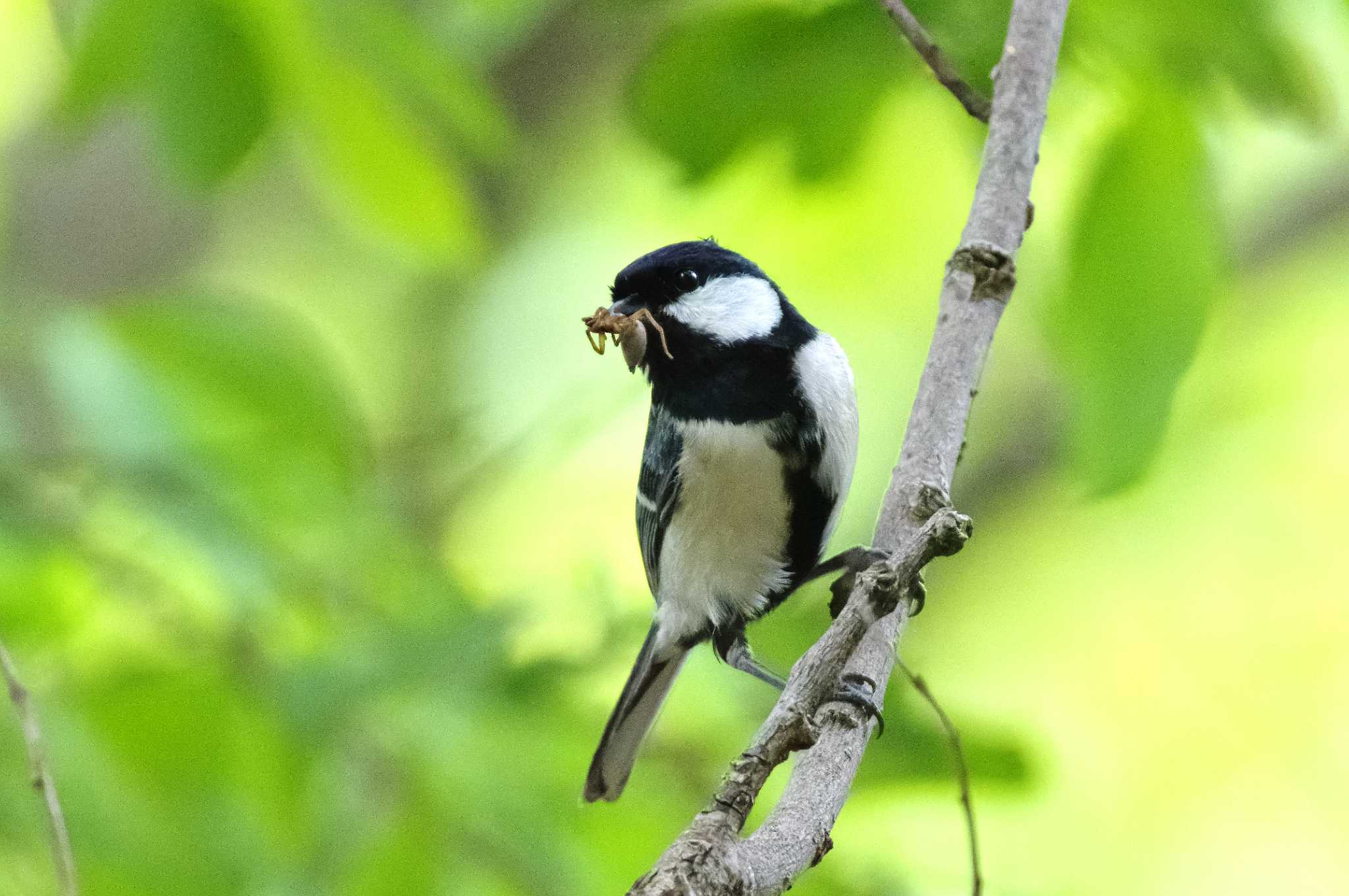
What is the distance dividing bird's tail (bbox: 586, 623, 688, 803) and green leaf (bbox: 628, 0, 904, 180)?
848mm

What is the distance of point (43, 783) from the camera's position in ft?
4.44

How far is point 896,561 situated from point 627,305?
96 cm

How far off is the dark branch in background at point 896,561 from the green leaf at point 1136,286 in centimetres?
13

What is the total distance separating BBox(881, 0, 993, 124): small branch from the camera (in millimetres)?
1624

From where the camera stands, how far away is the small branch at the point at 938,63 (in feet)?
5.33

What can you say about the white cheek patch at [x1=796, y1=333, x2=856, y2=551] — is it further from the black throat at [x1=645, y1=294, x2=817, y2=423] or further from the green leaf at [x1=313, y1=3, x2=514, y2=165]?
the green leaf at [x1=313, y1=3, x2=514, y2=165]

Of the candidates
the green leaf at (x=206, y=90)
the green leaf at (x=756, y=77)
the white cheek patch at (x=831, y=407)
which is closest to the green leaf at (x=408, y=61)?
the green leaf at (x=206, y=90)

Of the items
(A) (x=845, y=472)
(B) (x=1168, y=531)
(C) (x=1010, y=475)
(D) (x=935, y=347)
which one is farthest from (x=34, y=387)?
(B) (x=1168, y=531)

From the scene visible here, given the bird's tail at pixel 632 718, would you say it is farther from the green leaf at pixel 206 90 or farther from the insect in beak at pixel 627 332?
the green leaf at pixel 206 90

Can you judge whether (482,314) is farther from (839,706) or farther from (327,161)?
(839,706)

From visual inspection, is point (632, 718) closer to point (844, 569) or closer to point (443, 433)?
point (844, 569)

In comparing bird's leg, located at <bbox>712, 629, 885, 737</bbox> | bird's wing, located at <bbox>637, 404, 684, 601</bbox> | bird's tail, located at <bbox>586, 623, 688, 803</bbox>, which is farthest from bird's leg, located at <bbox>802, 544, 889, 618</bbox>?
bird's tail, located at <bbox>586, 623, 688, 803</bbox>

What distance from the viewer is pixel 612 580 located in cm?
228

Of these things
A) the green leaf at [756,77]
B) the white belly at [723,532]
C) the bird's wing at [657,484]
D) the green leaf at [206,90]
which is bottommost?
the white belly at [723,532]
